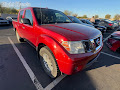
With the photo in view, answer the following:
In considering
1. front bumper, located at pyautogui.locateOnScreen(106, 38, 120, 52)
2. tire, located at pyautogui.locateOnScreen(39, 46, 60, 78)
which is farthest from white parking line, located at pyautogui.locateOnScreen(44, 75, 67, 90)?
front bumper, located at pyautogui.locateOnScreen(106, 38, 120, 52)

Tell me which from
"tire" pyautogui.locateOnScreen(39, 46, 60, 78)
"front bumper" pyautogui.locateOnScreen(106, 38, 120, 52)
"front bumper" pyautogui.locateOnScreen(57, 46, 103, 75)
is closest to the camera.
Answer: "front bumper" pyautogui.locateOnScreen(57, 46, 103, 75)

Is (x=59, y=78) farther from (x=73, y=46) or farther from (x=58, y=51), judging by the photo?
(x=73, y=46)

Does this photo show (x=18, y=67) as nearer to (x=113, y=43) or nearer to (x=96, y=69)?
(x=96, y=69)

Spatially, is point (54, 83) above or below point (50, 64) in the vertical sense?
below

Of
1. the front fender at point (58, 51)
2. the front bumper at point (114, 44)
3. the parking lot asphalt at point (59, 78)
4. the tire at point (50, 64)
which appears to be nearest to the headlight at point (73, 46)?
the front fender at point (58, 51)

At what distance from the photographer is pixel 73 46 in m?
1.66

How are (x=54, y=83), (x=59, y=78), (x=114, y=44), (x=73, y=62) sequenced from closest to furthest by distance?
(x=73, y=62) < (x=54, y=83) < (x=59, y=78) < (x=114, y=44)

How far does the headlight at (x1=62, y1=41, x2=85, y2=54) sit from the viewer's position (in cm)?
164

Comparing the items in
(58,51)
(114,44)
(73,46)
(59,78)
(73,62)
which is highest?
(73,46)

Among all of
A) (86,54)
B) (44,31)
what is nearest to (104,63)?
(86,54)

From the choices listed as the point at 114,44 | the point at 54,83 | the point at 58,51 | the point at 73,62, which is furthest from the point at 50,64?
the point at 114,44

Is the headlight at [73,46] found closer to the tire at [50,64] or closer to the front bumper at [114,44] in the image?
the tire at [50,64]

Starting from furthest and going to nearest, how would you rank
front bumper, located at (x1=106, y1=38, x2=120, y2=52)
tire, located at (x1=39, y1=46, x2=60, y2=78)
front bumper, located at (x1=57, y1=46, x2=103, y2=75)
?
front bumper, located at (x1=106, y1=38, x2=120, y2=52), tire, located at (x1=39, y1=46, x2=60, y2=78), front bumper, located at (x1=57, y1=46, x2=103, y2=75)

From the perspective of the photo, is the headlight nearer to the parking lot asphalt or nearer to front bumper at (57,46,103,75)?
front bumper at (57,46,103,75)
